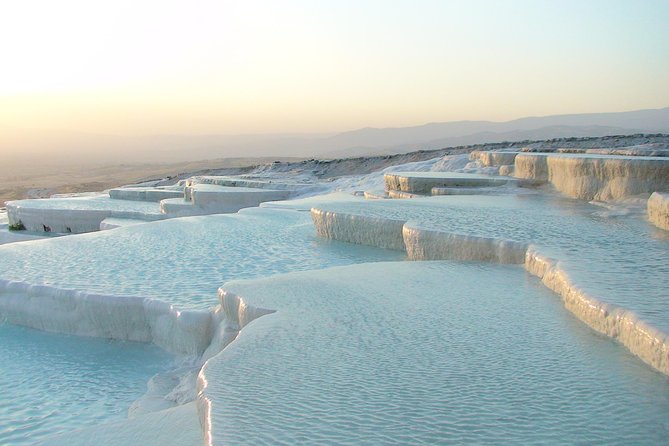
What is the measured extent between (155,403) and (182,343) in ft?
2.18

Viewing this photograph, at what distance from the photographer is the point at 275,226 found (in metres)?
7.02

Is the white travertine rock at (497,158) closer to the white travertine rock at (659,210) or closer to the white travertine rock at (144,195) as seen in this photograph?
the white travertine rock at (659,210)

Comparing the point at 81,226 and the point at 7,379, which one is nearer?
the point at 7,379

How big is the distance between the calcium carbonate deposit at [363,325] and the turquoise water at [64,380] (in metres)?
0.02

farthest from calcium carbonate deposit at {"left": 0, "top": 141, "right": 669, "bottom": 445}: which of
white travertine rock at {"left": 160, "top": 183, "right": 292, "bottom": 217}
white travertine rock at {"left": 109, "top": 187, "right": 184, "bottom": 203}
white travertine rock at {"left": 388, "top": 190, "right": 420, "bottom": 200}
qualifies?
white travertine rock at {"left": 109, "top": 187, "right": 184, "bottom": 203}

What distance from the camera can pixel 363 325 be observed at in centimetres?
296

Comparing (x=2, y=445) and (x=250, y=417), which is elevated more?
(x=250, y=417)

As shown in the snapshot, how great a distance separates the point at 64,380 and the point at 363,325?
1782mm

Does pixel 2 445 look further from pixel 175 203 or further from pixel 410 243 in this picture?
pixel 175 203

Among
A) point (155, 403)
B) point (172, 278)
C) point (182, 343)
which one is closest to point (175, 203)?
point (172, 278)

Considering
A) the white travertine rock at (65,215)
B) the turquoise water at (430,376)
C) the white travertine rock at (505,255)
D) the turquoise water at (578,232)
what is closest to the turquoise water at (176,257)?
the white travertine rock at (505,255)

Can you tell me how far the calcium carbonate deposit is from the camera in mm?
2061

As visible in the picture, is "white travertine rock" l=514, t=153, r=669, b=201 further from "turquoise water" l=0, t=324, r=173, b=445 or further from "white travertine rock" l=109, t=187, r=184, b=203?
"white travertine rock" l=109, t=187, r=184, b=203

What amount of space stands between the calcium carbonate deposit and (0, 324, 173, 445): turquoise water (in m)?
0.02
